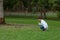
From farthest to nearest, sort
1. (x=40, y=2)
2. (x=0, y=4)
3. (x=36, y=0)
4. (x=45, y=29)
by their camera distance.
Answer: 1. (x=36, y=0)
2. (x=40, y=2)
3. (x=0, y=4)
4. (x=45, y=29)

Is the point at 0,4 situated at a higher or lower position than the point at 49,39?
higher

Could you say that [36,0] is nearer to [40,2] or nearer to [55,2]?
[40,2]

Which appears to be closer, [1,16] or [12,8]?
[1,16]

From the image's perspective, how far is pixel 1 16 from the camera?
81.3ft

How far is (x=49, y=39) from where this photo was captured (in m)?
15.0

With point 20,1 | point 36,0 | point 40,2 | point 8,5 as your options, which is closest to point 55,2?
point 40,2

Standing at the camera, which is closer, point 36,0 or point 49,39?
point 49,39

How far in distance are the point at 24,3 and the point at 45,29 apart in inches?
2015

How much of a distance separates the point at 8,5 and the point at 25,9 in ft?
29.1

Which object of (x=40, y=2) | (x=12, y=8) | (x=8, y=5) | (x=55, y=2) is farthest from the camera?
(x=12, y=8)

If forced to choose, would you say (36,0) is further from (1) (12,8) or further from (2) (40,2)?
(1) (12,8)

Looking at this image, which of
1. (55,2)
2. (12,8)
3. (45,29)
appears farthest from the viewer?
(12,8)

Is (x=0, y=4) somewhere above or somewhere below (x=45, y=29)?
above

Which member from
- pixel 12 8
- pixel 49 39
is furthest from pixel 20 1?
pixel 49 39
